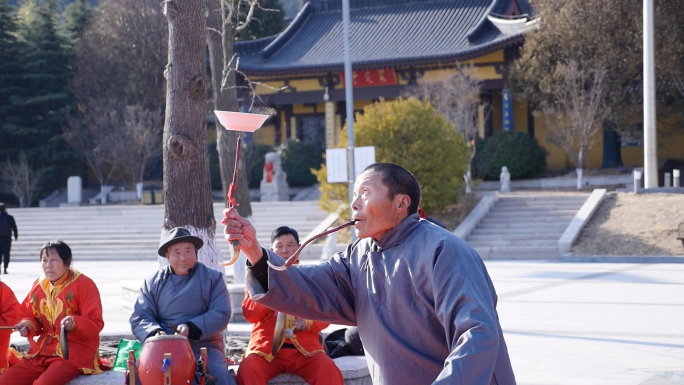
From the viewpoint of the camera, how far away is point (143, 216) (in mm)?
26031

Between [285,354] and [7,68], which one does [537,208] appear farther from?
[7,68]

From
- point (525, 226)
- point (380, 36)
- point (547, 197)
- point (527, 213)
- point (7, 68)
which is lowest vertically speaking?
point (525, 226)

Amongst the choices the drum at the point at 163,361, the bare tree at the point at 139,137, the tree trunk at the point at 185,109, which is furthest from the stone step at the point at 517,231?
the drum at the point at 163,361

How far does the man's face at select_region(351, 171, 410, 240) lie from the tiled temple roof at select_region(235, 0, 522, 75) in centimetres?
2539

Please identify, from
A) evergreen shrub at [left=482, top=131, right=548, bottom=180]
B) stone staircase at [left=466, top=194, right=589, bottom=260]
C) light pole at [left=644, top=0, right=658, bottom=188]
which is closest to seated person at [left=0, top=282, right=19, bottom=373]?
stone staircase at [left=466, top=194, right=589, bottom=260]

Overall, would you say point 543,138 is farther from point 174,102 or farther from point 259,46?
point 174,102

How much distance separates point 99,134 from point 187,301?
28.3m

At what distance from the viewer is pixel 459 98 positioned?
26.3 meters

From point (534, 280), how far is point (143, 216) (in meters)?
15.1

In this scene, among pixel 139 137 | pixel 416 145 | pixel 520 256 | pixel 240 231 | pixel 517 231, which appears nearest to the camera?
pixel 240 231

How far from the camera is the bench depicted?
17.9 ft

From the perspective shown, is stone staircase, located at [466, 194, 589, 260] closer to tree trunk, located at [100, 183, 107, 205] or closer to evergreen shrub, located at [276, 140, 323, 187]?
evergreen shrub, located at [276, 140, 323, 187]

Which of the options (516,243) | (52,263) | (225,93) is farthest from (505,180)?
(52,263)

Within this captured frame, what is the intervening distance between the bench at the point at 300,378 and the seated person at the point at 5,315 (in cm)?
69
